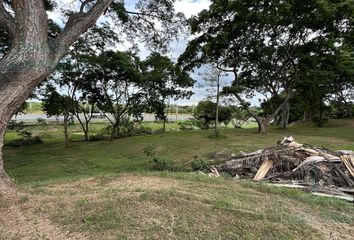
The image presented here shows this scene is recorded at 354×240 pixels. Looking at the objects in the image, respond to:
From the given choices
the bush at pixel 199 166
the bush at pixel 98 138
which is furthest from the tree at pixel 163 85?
the bush at pixel 199 166

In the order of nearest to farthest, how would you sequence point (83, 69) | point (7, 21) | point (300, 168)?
point (7, 21) < point (300, 168) < point (83, 69)

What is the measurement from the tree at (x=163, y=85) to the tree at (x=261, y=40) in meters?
1.36

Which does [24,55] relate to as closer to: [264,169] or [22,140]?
[264,169]

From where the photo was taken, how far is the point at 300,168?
4883 mm

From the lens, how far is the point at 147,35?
23.3 feet

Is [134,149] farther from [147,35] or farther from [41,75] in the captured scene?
[41,75]

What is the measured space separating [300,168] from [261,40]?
36.1ft

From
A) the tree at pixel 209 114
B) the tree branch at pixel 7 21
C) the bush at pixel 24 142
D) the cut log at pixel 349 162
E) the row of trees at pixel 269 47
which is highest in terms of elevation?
the row of trees at pixel 269 47

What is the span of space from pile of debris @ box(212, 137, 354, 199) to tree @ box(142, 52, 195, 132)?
1045cm

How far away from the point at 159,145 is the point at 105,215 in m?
8.89

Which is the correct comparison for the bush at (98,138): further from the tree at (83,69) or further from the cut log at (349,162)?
the cut log at (349,162)

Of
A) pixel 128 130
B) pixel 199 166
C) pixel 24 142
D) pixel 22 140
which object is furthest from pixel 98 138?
pixel 199 166

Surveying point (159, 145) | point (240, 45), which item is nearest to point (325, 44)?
point (240, 45)

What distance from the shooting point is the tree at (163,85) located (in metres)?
15.6
